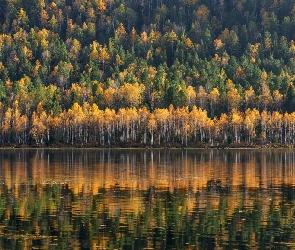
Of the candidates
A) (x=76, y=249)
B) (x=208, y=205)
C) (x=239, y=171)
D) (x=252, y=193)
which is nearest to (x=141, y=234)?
(x=76, y=249)

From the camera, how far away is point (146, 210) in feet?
207

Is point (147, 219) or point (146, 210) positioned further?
point (146, 210)

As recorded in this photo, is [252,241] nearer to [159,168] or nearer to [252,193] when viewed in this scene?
[252,193]

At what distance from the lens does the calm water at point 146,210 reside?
49.4 metres

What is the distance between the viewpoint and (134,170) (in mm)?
111938

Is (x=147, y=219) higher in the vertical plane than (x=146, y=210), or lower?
lower

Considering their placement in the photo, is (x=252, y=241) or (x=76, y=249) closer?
(x=76, y=249)

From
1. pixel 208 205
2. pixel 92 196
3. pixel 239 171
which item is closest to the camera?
pixel 208 205

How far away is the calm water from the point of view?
162 ft

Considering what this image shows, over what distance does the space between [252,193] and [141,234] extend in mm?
28264

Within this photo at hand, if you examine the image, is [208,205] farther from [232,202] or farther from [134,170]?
[134,170]

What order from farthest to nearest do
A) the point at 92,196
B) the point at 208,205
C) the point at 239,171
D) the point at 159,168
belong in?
the point at 159,168 < the point at 239,171 < the point at 92,196 < the point at 208,205

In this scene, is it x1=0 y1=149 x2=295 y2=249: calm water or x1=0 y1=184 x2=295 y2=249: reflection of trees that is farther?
x1=0 y1=149 x2=295 y2=249: calm water

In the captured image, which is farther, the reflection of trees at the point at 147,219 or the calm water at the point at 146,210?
the calm water at the point at 146,210
